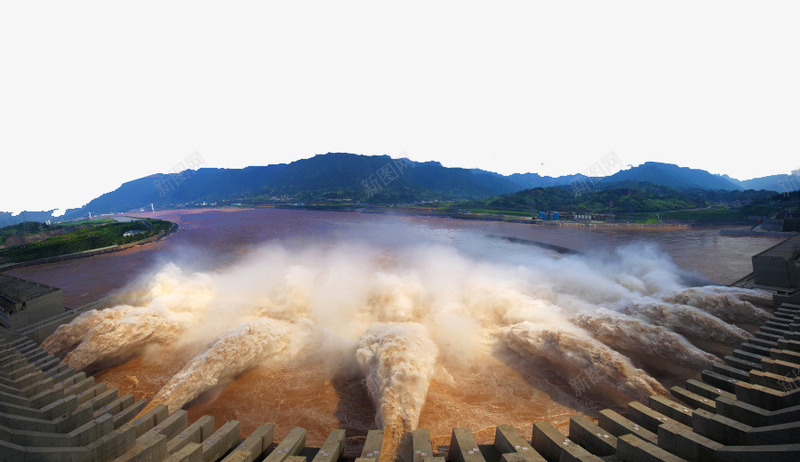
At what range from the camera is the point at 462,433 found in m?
6.38

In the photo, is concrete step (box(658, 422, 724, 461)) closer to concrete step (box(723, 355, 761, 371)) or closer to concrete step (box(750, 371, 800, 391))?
concrete step (box(750, 371, 800, 391))

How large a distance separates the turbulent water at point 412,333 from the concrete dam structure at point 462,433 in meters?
1.88

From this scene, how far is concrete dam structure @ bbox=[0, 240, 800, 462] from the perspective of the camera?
511 cm

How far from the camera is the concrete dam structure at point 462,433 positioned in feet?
16.8

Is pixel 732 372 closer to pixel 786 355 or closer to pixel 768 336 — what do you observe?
pixel 786 355

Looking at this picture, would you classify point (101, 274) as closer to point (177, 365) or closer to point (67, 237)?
point (67, 237)

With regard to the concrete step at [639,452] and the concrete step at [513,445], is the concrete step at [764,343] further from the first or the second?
the concrete step at [513,445]

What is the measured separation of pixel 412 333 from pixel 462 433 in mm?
5874

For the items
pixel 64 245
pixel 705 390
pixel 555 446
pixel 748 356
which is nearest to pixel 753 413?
pixel 705 390

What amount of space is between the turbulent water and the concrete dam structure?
188cm

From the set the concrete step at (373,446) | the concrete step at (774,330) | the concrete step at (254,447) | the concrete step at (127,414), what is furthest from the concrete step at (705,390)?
the concrete step at (127,414)

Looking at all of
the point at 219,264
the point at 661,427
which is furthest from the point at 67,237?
the point at 661,427

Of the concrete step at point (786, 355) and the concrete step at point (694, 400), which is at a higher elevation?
the concrete step at point (786, 355)

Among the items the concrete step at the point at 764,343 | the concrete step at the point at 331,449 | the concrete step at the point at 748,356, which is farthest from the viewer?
the concrete step at the point at 764,343
